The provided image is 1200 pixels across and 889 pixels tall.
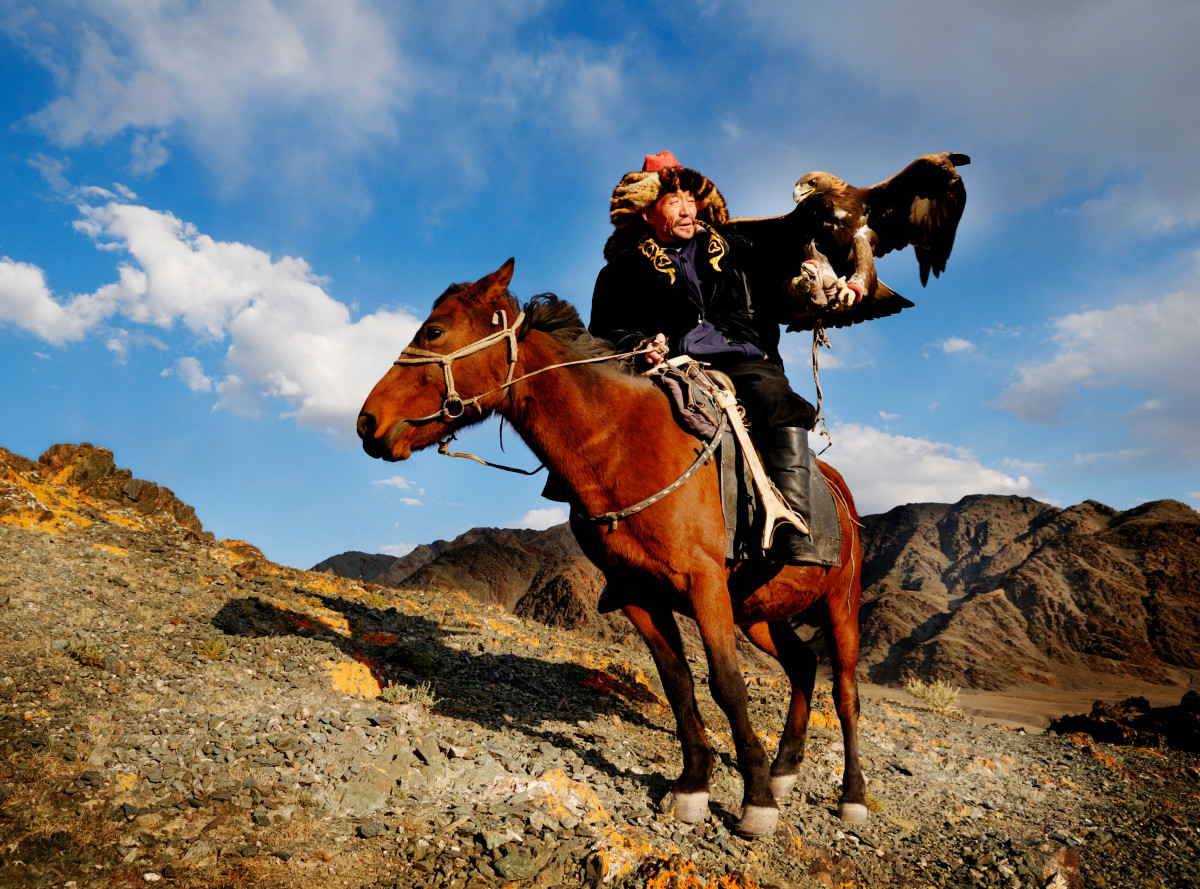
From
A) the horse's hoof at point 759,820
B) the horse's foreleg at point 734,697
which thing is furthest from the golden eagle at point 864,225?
the horse's hoof at point 759,820

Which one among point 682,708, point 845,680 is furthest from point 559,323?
point 845,680

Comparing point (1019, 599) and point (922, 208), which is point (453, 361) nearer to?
point (922, 208)

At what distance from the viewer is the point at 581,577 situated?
Answer: 25.7m

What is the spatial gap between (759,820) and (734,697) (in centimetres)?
83

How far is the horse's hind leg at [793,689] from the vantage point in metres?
4.97

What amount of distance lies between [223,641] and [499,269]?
4.20 metres

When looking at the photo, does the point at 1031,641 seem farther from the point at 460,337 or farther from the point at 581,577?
the point at 460,337

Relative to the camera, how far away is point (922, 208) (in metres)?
4.39

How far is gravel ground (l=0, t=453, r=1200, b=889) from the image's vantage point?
290 cm

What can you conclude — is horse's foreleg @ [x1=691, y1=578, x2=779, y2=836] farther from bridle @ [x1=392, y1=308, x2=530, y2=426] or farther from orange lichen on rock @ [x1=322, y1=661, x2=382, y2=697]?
orange lichen on rock @ [x1=322, y1=661, x2=382, y2=697]

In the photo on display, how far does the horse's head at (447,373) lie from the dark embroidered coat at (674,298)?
975 mm

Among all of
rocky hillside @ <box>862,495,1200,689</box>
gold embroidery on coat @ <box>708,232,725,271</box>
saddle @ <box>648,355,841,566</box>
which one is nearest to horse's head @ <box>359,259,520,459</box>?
saddle @ <box>648,355,841,566</box>

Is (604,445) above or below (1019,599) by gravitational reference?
Answer: above

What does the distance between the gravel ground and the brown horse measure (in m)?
0.83
